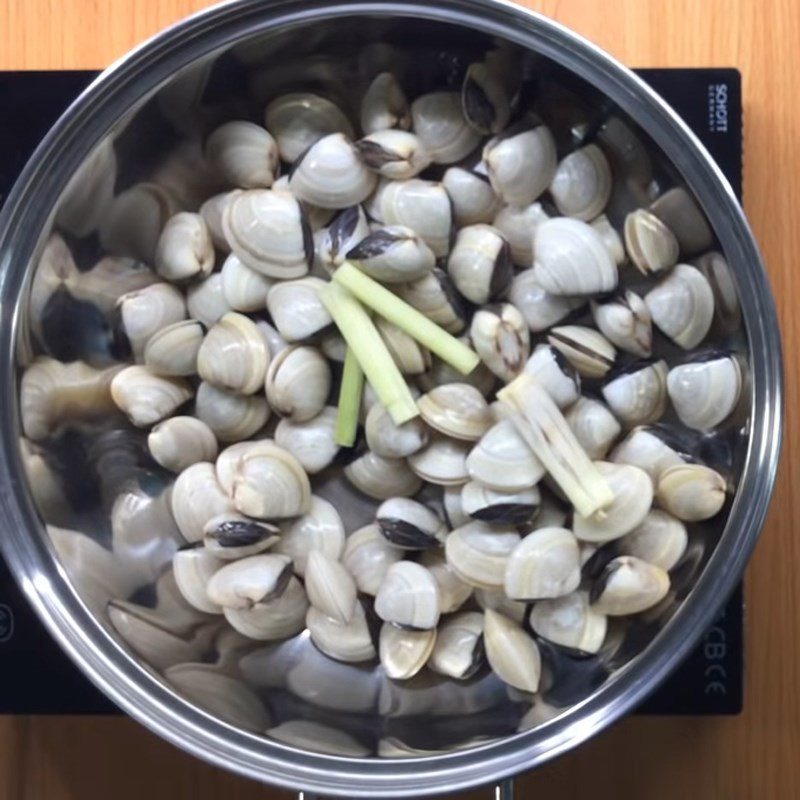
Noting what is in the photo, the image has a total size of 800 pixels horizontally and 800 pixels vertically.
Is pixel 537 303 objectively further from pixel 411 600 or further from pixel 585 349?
pixel 411 600

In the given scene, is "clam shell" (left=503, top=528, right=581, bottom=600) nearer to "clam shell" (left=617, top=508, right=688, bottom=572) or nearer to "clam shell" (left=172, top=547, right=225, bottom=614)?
"clam shell" (left=617, top=508, right=688, bottom=572)

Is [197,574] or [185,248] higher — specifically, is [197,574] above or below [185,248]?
below

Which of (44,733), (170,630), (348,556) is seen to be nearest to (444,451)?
(348,556)

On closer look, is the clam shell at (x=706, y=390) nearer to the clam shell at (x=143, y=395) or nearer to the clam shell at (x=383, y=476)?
the clam shell at (x=383, y=476)

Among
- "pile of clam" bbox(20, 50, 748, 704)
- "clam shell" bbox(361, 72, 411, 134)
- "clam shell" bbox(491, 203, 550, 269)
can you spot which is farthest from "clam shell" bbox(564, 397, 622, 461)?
"clam shell" bbox(361, 72, 411, 134)

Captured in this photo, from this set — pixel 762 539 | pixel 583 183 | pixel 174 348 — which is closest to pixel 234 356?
Result: pixel 174 348

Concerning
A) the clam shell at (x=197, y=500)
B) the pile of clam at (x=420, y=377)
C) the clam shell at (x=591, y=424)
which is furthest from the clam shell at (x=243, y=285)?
the clam shell at (x=591, y=424)
